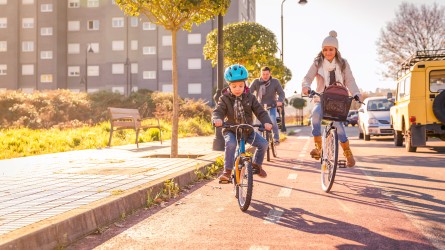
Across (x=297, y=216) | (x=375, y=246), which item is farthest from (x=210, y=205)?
(x=375, y=246)

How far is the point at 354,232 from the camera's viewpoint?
4660 mm

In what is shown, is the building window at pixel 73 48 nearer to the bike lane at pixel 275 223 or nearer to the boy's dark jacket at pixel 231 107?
the bike lane at pixel 275 223

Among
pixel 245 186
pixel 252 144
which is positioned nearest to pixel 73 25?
pixel 252 144

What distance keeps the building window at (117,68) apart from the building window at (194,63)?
8547 mm

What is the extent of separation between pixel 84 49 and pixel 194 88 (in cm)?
1484

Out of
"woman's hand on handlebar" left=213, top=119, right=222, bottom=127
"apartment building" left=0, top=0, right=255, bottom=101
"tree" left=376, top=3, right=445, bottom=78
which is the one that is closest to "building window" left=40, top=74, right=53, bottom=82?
"apartment building" left=0, top=0, right=255, bottom=101

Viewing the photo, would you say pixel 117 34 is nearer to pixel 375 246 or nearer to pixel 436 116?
pixel 436 116

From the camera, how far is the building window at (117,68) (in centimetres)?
6381

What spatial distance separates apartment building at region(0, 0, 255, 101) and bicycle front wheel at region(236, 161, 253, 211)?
56.3 m

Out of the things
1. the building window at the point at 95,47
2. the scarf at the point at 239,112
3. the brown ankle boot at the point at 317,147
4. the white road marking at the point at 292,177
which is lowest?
the white road marking at the point at 292,177

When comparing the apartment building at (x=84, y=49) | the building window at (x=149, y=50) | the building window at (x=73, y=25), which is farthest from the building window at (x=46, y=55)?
the building window at (x=149, y=50)

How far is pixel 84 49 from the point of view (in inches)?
2547

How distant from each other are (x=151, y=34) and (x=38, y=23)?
542 inches

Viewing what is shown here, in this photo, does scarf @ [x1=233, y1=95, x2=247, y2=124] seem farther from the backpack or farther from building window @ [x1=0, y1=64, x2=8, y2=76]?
building window @ [x1=0, y1=64, x2=8, y2=76]
